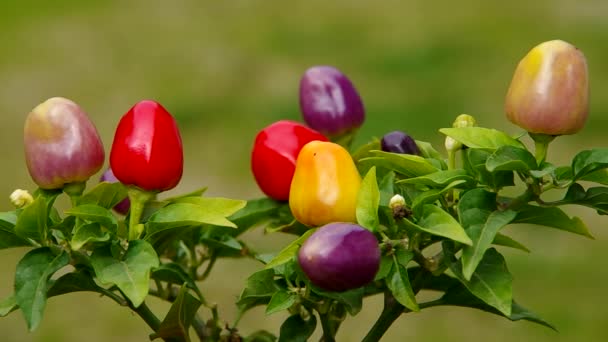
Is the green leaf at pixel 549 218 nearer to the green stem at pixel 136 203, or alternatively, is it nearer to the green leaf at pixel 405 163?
the green leaf at pixel 405 163

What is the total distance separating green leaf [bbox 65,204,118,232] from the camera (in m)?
1.41

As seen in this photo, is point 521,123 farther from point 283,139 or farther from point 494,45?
point 494,45

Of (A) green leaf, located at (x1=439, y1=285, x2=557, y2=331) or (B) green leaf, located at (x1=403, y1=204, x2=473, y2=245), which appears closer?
(B) green leaf, located at (x1=403, y1=204, x2=473, y2=245)

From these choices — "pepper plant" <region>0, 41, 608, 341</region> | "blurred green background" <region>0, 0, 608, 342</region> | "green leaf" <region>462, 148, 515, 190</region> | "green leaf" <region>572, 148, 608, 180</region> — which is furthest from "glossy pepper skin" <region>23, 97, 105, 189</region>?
"blurred green background" <region>0, 0, 608, 342</region>

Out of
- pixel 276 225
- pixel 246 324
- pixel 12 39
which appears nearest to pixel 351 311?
pixel 276 225

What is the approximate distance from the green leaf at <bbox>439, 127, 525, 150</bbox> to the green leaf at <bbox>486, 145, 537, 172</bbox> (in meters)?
0.03

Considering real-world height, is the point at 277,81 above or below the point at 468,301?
below

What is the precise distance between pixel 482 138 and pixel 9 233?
0.56m

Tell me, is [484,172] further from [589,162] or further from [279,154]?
[279,154]

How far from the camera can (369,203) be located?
141 centimetres

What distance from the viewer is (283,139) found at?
5.62 feet

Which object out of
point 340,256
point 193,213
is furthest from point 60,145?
point 340,256

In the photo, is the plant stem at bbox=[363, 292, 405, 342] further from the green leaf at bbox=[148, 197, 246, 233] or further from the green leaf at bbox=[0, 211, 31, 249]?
the green leaf at bbox=[0, 211, 31, 249]

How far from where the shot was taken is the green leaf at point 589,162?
1362 millimetres
